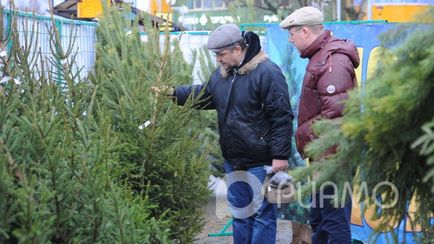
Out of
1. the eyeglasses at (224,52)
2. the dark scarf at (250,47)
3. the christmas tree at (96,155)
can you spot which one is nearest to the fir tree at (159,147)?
the christmas tree at (96,155)

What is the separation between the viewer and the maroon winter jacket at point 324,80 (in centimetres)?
481

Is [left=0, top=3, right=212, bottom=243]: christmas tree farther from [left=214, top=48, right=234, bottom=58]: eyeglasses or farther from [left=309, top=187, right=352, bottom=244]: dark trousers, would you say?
[left=309, top=187, right=352, bottom=244]: dark trousers

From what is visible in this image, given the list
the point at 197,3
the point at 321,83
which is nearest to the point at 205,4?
the point at 197,3

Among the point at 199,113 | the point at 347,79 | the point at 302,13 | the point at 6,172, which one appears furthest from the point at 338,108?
the point at 199,113

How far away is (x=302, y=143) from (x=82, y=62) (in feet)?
12.0

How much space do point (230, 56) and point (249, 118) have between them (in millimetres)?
466

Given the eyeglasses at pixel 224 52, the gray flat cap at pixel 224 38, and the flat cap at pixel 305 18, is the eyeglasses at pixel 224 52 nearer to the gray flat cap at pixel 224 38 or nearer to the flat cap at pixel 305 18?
the gray flat cap at pixel 224 38

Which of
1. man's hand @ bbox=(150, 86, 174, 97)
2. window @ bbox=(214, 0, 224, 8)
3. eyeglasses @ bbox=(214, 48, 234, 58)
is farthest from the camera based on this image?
window @ bbox=(214, 0, 224, 8)

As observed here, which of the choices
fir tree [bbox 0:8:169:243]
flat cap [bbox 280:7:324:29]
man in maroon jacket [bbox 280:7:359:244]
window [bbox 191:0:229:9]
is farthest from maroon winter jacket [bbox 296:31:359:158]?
window [bbox 191:0:229:9]

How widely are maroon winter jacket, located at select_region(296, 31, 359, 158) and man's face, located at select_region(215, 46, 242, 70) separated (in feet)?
1.75

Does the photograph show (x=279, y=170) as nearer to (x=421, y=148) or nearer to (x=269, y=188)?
(x=269, y=188)

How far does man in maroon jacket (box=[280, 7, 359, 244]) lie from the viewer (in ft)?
15.9

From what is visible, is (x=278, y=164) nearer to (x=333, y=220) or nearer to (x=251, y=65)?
(x=333, y=220)

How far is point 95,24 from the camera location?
8.41m
